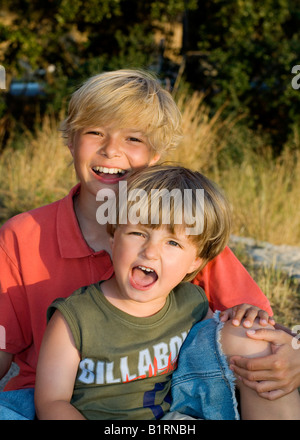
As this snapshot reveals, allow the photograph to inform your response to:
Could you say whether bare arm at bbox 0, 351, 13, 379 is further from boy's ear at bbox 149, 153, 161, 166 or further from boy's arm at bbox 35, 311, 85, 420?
boy's ear at bbox 149, 153, 161, 166

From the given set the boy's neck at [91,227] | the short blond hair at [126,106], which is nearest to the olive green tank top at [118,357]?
the boy's neck at [91,227]

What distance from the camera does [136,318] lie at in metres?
1.91

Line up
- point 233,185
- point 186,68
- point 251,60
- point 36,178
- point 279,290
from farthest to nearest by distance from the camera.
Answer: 1. point 186,68
2. point 251,60
3. point 233,185
4. point 36,178
5. point 279,290

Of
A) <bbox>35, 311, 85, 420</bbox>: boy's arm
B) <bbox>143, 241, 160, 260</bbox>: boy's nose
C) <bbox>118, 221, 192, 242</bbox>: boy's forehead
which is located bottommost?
<bbox>35, 311, 85, 420</bbox>: boy's arm

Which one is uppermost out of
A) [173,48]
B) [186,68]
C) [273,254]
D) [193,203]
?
[173,48]

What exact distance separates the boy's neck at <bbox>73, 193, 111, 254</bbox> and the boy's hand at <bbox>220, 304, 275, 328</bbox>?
1.86ft

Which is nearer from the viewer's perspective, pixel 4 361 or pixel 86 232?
pixel 4 361

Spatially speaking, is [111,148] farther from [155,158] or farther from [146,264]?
[146,264]

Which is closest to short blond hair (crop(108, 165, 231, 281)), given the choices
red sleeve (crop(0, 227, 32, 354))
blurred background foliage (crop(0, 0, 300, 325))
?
red sleeve (crop(0, 227, 32, 354))

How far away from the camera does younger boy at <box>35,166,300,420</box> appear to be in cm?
178

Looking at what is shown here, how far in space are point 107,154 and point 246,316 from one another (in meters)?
0.82

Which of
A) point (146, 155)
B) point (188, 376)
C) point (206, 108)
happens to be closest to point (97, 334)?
point (188, 376)

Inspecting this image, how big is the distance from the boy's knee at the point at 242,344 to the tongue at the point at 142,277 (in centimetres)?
31

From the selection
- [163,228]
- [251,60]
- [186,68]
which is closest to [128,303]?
[163,228]
